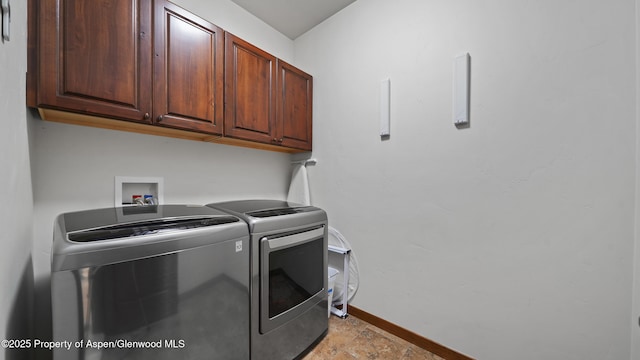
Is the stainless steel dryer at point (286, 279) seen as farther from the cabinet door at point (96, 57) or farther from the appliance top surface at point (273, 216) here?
the cabinet door at point (96, 57)

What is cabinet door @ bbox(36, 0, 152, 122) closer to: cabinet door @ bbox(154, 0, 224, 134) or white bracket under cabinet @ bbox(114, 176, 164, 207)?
cabinet door @ bbox(154, 0, 224, 134)

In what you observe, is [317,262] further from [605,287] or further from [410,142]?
[605,287]

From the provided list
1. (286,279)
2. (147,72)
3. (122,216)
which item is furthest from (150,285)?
(147,72)

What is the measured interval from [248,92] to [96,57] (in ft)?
2.65

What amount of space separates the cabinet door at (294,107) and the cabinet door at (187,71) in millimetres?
516

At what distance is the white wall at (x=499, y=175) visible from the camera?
1010mm

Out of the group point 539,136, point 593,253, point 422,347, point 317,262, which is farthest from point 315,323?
point 539,136

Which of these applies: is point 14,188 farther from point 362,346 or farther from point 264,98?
point 362,346

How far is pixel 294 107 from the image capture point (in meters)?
2.05

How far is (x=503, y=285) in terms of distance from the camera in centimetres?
126

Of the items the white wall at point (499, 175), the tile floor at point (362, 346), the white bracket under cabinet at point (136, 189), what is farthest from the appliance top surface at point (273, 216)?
the tile floor at point (362, 346)

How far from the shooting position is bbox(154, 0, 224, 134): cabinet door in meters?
1.27

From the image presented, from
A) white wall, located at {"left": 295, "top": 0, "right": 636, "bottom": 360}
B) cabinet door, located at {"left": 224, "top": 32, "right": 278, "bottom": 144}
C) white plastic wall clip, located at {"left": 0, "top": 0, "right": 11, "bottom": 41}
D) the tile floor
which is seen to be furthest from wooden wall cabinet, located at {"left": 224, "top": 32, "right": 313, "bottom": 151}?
the tile floor

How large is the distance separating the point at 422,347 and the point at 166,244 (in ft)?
5.48
